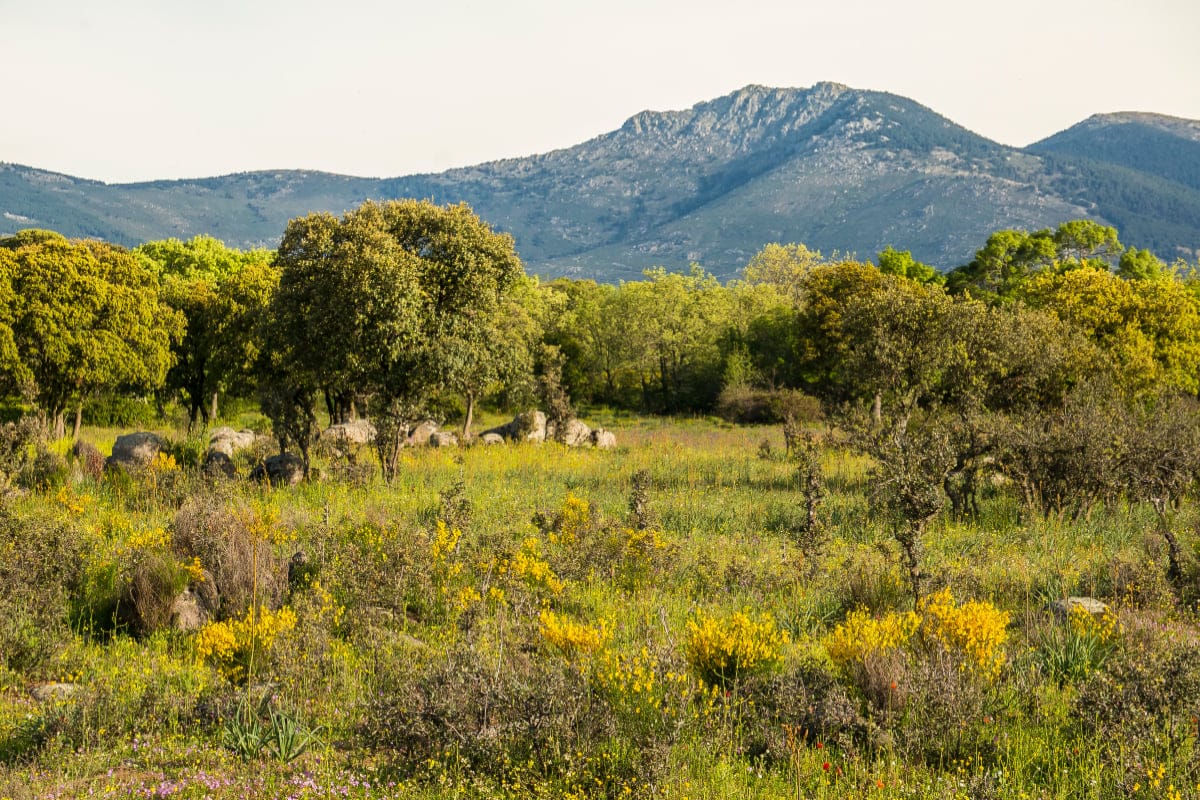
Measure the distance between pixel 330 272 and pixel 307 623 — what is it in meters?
14.0

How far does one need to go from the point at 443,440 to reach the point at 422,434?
7.36ft

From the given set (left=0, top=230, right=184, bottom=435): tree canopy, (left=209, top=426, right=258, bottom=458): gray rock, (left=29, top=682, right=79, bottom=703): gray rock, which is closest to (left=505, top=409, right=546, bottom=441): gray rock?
(left=209, top=426, right=258, bottom=458): gray rock

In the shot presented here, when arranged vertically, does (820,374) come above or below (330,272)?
below

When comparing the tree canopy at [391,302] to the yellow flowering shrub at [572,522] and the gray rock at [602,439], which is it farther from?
the gray rock at [602,439]

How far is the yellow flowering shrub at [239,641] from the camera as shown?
7.14 meters

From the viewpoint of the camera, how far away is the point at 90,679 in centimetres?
742

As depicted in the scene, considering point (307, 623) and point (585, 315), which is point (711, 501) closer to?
point (307, 623)

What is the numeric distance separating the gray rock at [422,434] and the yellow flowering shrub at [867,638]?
888 inches

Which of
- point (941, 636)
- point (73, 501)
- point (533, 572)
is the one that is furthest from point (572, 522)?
point (73, 501)

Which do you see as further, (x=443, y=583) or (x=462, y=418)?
(x=462, y=418)

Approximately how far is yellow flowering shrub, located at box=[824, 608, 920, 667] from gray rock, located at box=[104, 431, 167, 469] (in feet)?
54.5

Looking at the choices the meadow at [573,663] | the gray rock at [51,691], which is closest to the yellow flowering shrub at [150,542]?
the meadow at [573,663]

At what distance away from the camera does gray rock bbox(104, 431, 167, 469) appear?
61.3 ft

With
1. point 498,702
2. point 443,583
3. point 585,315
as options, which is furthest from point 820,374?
point 498,702
